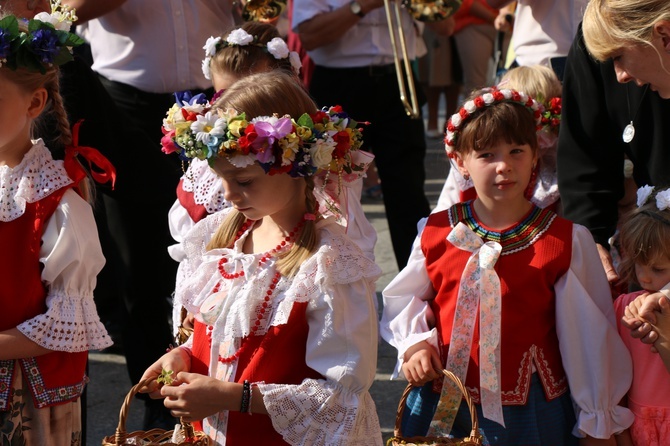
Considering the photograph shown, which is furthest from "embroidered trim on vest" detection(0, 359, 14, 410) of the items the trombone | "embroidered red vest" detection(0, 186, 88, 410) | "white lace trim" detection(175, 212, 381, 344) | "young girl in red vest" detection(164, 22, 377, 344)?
the trombone

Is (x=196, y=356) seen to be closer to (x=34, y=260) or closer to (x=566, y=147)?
(x=34, y=260)

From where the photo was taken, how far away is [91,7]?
192 inches

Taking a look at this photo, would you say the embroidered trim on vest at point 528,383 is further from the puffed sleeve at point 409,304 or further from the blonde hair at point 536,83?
the blonde hair at point 536,83

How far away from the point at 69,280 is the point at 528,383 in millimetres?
1484

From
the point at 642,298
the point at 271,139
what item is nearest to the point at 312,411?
the point at 271,139

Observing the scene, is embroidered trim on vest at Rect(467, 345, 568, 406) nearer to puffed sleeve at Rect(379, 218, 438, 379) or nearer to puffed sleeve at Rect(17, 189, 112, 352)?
puffed sleeve at Rect(379, 218, 438, 379)

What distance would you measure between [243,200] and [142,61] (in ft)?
7.59

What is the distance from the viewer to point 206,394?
2.89 metres

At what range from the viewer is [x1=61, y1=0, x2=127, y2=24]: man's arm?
191 inches

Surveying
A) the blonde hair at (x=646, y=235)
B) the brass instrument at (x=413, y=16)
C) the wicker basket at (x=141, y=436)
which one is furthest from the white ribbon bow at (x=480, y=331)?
the brass instrument at (x=413, y=16)

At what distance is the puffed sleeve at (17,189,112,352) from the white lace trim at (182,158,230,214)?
89 centimetres

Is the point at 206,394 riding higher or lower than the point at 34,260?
lower

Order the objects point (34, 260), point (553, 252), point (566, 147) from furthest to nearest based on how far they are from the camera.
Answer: point (566, 147) → point (553, 252) → point (34, 260)

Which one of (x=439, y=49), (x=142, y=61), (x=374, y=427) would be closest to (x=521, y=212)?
(x=374, y=427)
